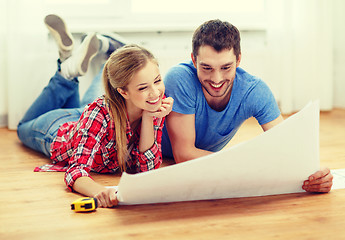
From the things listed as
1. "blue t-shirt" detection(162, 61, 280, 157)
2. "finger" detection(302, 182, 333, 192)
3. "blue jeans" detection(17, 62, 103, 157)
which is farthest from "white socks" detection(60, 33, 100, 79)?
"finger" detection(302, 182, 333, 192)

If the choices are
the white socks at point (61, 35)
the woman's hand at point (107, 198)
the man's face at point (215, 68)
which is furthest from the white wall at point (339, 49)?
the woman's hand at point (107, 198)

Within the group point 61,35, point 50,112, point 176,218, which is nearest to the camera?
point 176,218

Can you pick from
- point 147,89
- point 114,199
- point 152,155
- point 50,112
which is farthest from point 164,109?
point 50,112

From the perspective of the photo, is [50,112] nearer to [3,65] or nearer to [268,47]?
[3,65]

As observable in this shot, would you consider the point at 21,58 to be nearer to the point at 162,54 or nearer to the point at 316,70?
the point at 162,54

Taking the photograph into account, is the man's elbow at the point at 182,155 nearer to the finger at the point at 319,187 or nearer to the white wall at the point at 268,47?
the finger at the point at 319,187

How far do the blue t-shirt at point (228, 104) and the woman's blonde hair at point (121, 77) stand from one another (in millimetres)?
160

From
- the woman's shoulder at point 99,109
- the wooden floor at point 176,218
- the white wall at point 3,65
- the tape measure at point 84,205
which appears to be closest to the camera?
the wooden floor at point 176,218

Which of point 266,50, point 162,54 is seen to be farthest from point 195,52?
point 266,50

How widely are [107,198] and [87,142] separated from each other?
0.21 meters

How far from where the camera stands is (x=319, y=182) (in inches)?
49.3

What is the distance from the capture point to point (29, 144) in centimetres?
202

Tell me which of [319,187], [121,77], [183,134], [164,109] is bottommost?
[319,187]

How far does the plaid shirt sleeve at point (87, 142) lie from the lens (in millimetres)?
1291
